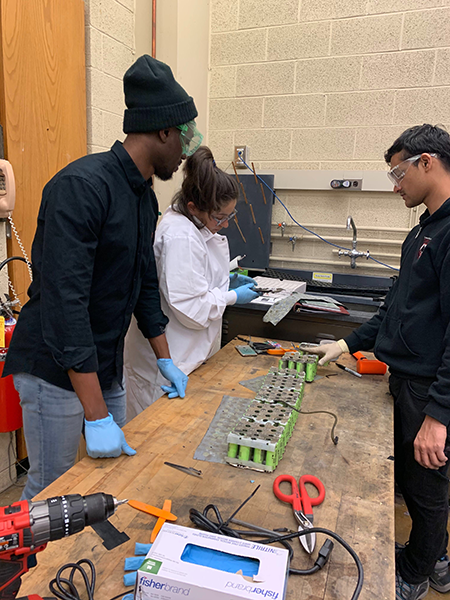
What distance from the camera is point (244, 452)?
0.96m

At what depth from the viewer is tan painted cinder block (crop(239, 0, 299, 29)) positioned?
2809 mm

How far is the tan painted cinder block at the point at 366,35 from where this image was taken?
2.62m

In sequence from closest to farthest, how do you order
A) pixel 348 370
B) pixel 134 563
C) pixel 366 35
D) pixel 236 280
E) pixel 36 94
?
1. pixel 134 563
2. pixel 348 370
3. pixel 36 94
4. pixel 236 280
5. pixel 366 35

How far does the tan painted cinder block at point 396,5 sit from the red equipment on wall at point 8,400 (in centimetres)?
282

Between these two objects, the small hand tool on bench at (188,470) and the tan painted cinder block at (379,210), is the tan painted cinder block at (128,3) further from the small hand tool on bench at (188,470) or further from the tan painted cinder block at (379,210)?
the small hand tool on bench at (188,470)

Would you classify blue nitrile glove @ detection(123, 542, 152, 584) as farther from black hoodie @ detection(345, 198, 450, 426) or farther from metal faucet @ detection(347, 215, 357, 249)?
metal faucet @ detection(347, 215, 357, 249)

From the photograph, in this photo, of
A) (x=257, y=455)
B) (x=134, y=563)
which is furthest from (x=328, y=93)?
(x=134, y=563)

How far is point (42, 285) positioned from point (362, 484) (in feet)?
2.75

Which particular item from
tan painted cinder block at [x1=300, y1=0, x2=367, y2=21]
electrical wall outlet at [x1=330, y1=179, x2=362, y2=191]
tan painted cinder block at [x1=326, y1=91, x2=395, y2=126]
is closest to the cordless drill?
electrical wall outlet at [x1=330, y1=179, x2=362, y2=191]

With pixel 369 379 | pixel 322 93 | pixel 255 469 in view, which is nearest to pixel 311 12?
pixel 322 93

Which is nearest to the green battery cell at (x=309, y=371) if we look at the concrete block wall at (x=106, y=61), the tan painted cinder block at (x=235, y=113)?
the concrete block wall at (x=106, y=61)

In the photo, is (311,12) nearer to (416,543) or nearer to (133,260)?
(133,260)

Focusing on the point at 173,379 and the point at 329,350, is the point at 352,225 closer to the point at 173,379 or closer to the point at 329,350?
the point at 329,350

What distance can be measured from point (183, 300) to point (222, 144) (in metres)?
2.06
